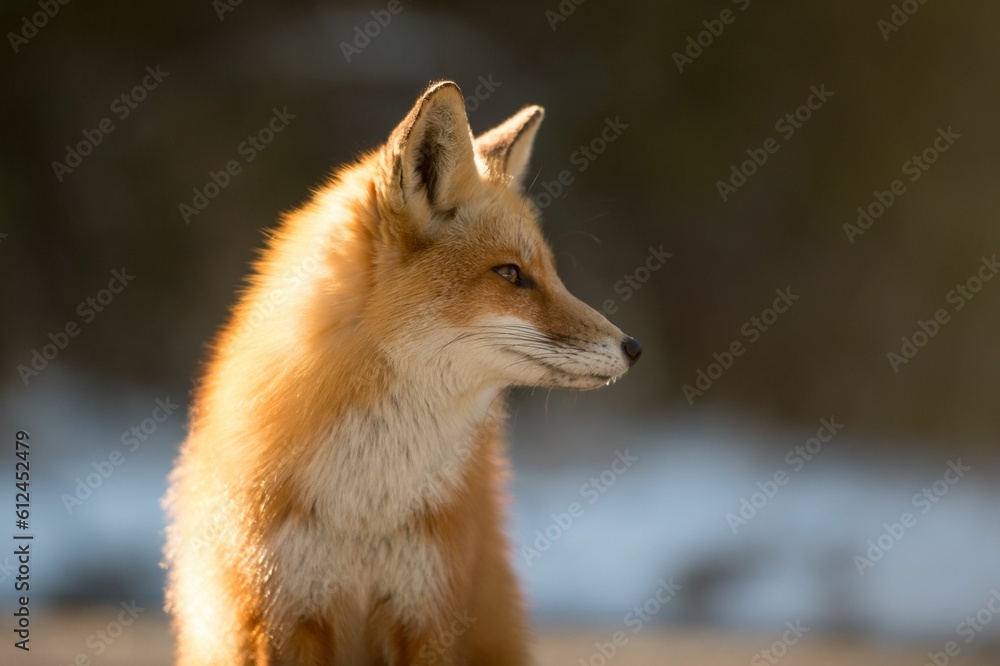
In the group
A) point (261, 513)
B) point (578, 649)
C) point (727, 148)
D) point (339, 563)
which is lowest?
point (578, 649)

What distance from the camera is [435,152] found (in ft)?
7.63

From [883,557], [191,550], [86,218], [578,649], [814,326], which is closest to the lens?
[191,550]

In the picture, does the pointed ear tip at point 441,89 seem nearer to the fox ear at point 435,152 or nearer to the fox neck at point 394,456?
the fox ear at point 435,152

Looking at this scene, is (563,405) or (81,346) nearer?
(81,346)

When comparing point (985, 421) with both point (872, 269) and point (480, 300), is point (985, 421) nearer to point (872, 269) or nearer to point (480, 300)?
point (872, 269)

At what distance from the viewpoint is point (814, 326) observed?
247 inches

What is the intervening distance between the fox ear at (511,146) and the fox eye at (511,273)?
0.46m

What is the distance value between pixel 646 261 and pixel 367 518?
4479 millimetres

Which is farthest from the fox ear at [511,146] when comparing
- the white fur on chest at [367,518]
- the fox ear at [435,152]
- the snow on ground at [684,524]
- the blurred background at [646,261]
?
the snow on ground at [684,524]

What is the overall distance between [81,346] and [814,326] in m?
5.07

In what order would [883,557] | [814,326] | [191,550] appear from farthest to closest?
[814,326] < [883,557] < [191,550]

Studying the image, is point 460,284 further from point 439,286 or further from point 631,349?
point 631,349

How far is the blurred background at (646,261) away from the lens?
5215 millimetres

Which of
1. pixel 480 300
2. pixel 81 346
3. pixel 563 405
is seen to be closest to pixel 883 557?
pixel 563 405
